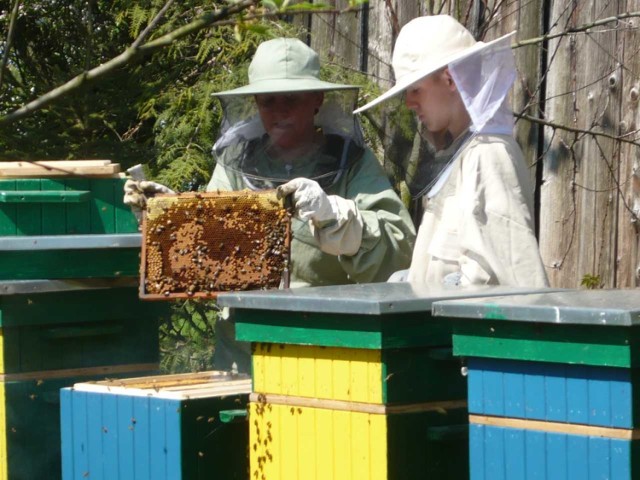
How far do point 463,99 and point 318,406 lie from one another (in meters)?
0.99

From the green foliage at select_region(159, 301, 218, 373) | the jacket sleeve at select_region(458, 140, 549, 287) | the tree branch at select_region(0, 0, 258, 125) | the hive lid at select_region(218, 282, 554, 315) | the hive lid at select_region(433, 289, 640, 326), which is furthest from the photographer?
the green foliage at select_region(159, 301, 218, 373)

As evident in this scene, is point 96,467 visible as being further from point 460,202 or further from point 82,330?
point 460,202

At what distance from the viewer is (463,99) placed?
314cm

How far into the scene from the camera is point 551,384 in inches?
90.5

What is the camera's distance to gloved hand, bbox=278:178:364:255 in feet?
11.0

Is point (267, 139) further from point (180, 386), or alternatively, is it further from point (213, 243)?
point (180, 386)

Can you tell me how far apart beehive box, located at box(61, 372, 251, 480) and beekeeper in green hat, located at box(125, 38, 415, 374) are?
581 mm

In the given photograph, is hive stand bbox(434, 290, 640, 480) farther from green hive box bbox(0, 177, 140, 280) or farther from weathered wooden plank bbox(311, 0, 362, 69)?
weathered wooden plank bbox(311, 0, 362, 69)


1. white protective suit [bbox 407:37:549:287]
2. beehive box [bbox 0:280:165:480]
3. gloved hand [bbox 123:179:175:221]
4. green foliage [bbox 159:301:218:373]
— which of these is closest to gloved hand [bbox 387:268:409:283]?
white protective suit [bbox 407:37:549:287]

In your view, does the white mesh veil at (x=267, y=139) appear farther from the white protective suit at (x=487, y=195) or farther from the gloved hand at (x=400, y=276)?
the white protective suit at (x=487, y=195)

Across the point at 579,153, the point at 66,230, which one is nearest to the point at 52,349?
the point at 66,230

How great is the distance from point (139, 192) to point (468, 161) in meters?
1.11

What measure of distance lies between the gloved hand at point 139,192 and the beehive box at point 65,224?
141mm

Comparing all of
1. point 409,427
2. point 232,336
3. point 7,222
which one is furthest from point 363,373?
point 7,222
